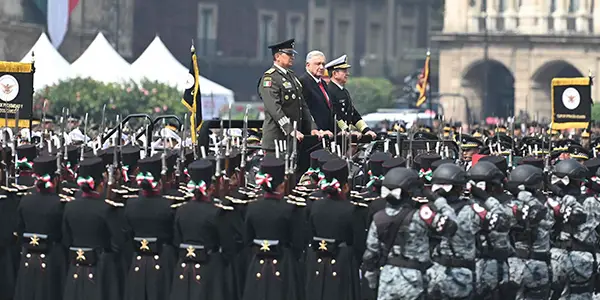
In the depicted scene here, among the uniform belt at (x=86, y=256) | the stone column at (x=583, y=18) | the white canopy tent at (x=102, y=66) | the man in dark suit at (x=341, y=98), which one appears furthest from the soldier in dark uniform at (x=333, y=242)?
the stone column at (x=583, y=18)

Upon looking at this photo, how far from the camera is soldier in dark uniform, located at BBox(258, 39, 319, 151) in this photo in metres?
20.9

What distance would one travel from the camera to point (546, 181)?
63.3 feet

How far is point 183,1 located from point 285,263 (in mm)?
68469

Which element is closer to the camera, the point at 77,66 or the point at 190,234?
the point at 190,234

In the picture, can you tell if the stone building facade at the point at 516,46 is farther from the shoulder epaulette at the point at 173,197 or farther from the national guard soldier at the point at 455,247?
the national guard soldier at the point at 455,247

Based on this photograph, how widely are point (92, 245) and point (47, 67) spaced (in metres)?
32.4

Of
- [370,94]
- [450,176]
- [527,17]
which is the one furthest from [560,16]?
[450,176]

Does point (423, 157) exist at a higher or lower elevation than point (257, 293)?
higher

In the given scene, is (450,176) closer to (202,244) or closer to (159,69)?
(202,244)

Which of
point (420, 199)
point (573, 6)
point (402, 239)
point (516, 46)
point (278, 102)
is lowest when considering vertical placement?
point (402, 239)

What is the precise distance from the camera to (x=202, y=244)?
17234 mm

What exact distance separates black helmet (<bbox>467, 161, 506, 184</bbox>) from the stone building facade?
61341 millimetres

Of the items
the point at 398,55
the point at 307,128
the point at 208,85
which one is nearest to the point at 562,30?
the point at 398,55

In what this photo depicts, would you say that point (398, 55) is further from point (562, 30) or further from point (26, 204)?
point (26, 204)
